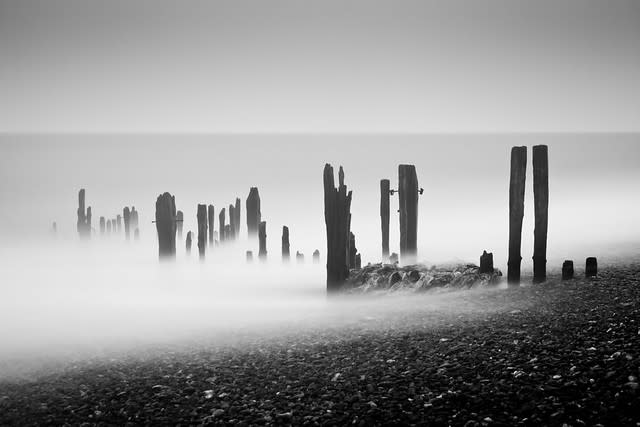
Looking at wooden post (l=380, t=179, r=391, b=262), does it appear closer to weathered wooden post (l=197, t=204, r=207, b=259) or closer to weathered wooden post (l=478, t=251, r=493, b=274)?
weathered wooden post (l=478, t=251, r=493, b=274)

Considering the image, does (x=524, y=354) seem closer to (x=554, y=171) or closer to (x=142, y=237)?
(x=142, y=237)

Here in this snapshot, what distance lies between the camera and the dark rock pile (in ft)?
65.3

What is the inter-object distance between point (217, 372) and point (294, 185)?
8414cm

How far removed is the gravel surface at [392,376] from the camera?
9742mm

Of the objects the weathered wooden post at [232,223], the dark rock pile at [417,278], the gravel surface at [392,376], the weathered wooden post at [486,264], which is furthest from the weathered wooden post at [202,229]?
the gravel surface at [392,376]

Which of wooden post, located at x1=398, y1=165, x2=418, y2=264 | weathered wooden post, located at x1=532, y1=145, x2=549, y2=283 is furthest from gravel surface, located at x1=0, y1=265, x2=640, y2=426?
wooden post, located at x1=398, y1=165, x2=418, y2=264

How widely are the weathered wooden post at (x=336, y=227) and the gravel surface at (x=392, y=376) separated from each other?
526cm

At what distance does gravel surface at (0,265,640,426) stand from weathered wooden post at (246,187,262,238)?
20433 millimetres

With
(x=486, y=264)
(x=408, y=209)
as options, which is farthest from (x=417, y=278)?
(x=408, y=209)

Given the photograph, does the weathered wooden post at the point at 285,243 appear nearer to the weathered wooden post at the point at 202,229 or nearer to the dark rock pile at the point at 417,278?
the weathered wooden post at the point at 202,229

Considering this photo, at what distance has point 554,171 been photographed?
10662cm

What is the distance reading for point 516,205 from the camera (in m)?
18.7

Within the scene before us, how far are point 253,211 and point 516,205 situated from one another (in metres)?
20.7

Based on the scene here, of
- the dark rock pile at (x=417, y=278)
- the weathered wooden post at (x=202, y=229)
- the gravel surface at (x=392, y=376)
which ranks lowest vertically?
the gravel surface at (x=392, y=376)
